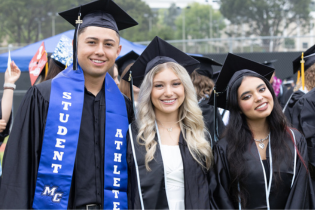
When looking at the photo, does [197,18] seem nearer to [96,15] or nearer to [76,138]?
[96,15]

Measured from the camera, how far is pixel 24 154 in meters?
2.29

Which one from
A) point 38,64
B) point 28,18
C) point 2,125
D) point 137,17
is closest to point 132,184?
point 2,125

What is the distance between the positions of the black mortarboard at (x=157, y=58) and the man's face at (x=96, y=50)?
406 mm

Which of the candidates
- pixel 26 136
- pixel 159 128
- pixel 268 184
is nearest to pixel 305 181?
pixel 268 184

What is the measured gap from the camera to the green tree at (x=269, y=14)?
86.1 ft

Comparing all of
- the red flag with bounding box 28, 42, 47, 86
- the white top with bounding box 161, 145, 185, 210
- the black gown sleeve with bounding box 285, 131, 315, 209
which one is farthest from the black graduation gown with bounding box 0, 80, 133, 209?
the red flag with bounding box 28, 42, 47, 86

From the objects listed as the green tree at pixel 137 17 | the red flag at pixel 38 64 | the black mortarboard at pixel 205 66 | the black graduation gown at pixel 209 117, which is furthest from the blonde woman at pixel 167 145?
the green tree at pixel 137 17

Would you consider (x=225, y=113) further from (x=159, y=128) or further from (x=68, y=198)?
(x=68, y=198)

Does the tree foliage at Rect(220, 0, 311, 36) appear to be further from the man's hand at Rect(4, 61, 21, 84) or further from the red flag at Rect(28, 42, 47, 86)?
the man's hand at Rect(4, 61, 21, 84)

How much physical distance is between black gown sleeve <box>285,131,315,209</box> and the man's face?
1.69 metres

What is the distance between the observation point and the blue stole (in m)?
2.34

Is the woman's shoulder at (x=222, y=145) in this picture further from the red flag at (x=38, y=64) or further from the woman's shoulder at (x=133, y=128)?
the red flag at (x=38, y=64)

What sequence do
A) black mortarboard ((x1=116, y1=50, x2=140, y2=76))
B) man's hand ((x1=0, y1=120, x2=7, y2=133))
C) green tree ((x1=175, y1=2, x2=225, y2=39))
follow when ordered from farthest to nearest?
green tree ((x1=175, y1=2, x2=225, y2=39))
black mortarboard ((x1=116, y1=50, x2=140, y2=76))
man's hand ((x1=0, y1=120, x2=7, y2=133))

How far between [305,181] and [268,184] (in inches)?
11.7
